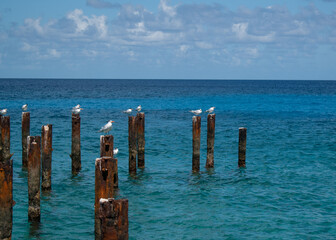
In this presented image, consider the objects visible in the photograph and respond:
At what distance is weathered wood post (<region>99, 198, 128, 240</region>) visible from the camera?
664 cm

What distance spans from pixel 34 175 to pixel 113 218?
602cm

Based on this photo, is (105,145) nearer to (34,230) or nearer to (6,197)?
(34,230)

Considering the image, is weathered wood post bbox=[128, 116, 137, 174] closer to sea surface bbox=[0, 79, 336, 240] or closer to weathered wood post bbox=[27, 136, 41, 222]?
sea surface bbox=[0, 79, 336, 240]

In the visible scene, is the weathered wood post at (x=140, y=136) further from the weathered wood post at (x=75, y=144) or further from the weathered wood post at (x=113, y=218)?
the weathered wood post at (x=113, y=218)

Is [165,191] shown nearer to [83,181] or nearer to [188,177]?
[188,177]

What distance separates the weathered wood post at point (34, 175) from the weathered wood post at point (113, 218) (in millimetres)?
5749

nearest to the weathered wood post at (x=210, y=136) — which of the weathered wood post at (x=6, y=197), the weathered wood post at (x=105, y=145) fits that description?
the weathered wood post at (x=105, y=145)

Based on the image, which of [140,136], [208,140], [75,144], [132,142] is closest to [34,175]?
[75,144]

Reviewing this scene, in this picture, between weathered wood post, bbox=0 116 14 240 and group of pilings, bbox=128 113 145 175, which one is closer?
weathered wood post, bbox=0 116 14 240

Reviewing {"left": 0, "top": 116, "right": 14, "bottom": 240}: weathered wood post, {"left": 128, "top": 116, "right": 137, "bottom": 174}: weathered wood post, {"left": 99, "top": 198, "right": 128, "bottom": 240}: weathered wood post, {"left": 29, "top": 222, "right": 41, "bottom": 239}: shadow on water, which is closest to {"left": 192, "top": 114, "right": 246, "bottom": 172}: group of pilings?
{"left": 128, "top": 116, "right": 137, "bottom": 174}: weathered wood post

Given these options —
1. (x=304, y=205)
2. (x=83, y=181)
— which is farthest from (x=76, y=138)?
(x=304, y=205)

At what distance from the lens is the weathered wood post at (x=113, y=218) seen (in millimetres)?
6645

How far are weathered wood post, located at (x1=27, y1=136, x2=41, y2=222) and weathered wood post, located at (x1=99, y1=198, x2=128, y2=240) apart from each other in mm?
5749

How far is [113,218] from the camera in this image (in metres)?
6.74
